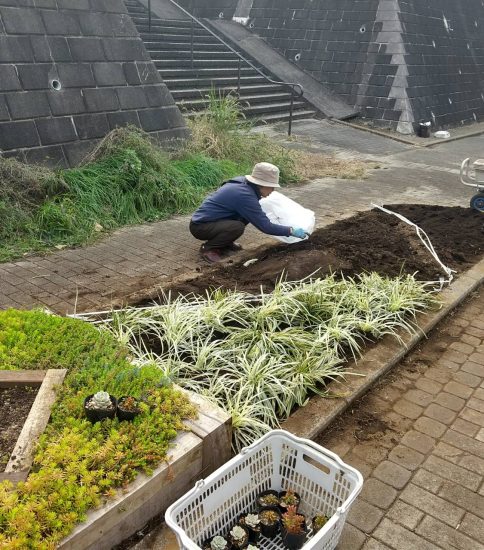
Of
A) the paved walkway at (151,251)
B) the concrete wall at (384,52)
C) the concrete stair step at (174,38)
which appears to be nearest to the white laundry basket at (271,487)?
the paved walkway at (151,251)

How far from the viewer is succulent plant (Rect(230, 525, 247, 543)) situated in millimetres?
2315

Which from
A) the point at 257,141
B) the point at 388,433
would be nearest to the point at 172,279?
the point at 388,433

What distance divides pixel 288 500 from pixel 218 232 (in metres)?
3.45

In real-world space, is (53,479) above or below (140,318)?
above

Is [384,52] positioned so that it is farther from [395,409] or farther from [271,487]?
[271,487]

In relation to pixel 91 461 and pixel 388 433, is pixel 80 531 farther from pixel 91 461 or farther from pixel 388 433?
pixel 388 433

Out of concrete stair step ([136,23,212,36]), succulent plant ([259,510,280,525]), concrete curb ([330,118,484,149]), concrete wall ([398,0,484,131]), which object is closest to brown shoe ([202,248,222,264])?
succulent plant ([259,510,280,525])

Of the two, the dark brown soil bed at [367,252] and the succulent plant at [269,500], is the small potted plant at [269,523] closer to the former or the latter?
the succulent plant at [269,500]

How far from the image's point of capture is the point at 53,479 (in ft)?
6.99

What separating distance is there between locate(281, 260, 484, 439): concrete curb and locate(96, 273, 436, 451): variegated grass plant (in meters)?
0.07

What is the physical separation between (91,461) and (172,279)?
295cm

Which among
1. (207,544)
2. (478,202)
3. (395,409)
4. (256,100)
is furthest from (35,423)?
(256,100)

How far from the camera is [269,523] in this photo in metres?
2.41

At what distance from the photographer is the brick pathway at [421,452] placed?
8.59 feet
